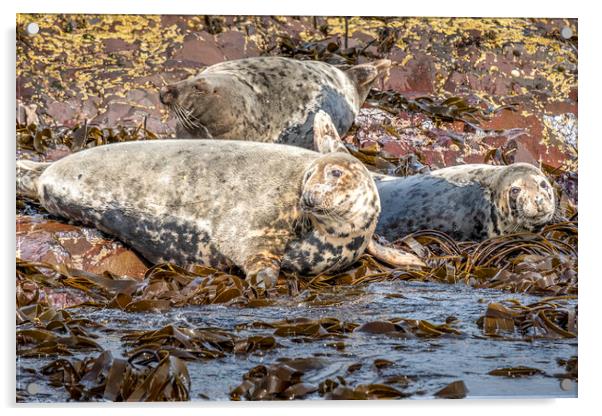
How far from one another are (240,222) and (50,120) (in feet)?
3.90

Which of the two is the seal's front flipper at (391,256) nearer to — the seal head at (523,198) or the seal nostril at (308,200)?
the seal nostril at (308,200)

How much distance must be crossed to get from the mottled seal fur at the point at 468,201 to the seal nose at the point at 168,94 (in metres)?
1.28

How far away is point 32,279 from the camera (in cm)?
602

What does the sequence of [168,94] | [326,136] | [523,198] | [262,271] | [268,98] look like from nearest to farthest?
[262,271]
[168,94]
[523,198]
[326,136]
[268,98]

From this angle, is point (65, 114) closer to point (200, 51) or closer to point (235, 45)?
point (200, 51)

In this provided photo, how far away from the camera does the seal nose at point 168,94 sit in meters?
6.59

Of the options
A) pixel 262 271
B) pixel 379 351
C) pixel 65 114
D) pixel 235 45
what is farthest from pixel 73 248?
pixel 379 351

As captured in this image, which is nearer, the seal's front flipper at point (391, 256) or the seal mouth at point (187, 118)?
the seal's front flipper at point (391, 256)

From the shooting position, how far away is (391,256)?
646 cm

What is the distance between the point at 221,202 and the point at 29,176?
3.54 feet

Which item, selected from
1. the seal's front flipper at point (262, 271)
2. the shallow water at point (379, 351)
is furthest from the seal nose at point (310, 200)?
the shallow water at point (379, 351)
